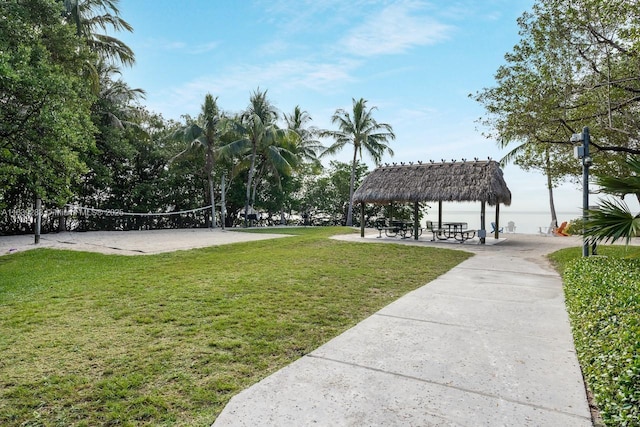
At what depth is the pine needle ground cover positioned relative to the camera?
1.81 metres

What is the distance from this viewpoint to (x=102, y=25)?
48.3ft

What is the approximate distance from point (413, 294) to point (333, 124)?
62.7ft

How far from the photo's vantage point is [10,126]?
737cm

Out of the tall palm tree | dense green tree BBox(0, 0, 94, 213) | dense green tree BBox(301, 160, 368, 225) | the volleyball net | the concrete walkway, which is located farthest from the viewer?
dense green tree BBox(301, 160, 368, 225)

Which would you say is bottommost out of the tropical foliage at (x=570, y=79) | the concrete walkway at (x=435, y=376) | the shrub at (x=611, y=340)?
the concrete walkway at (x=435, y=376)

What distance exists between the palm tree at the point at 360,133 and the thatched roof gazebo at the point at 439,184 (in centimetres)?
723

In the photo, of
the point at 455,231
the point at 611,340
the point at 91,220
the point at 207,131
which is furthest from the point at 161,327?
the point at 207,131

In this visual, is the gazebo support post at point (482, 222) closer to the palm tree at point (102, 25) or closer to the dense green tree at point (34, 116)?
the dense green tree at point (34, 116)

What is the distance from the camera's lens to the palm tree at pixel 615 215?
13.8 feet

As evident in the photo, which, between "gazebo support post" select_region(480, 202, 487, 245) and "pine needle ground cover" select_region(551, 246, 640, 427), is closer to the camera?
"pine needle ground cover" select_region(551, 246, 640, 427)

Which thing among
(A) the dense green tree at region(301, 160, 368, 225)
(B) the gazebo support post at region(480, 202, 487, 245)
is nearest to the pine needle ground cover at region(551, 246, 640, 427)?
(B) the gazebo support post at region(480, 202, 487, 245)

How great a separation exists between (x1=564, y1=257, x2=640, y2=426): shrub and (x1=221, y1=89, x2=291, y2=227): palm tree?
16.9 meters

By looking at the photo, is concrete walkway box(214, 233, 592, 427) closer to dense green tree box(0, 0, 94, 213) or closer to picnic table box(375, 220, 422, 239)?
dense green tree box(0, 0, 94, 213)

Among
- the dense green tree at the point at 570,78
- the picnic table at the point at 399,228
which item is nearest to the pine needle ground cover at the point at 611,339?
the dense green tree at the point at 570,78
